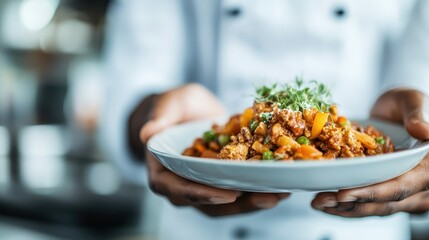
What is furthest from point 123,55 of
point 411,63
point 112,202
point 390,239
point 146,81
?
point 112,202

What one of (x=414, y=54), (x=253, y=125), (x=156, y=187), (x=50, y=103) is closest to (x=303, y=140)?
(x=253, y=125)

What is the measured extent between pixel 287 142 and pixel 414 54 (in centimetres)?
106

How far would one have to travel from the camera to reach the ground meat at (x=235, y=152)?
113 centimetres

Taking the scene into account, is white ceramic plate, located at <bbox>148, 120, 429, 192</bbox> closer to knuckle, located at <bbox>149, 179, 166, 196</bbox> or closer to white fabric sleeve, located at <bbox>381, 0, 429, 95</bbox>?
knuckle, located at <bbox>149, 179, 166, 196</bbox>

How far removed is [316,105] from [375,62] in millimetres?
830

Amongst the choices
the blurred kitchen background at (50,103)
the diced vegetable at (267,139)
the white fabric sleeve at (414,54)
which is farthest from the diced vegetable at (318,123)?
the blurred kitchen background at (50,103)

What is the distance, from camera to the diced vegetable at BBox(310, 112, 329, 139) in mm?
1155

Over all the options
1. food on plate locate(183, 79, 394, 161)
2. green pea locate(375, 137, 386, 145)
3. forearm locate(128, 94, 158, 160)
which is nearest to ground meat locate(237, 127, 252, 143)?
food on plate locate(183, 79, 394, 161)

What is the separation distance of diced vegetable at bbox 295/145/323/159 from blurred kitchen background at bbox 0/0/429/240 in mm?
2814

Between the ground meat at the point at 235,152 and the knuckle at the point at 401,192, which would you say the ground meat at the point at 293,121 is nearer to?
the ground meat at the point at 235,152

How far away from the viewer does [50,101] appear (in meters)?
4.47

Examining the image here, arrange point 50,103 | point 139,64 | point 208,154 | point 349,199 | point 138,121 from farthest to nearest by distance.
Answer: point 50,103 → point 139,64 → point 138,121 → point 208,154 → point 349,199

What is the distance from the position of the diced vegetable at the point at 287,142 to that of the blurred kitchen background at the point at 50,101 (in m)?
2.81

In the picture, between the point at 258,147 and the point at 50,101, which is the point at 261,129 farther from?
the point at 50,101
